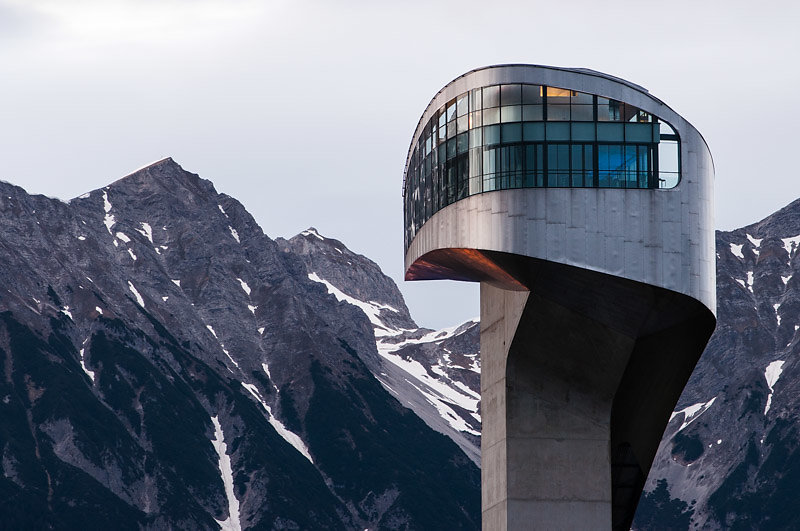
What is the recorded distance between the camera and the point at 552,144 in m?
87.4

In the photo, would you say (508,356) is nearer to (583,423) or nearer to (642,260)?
(583,423)

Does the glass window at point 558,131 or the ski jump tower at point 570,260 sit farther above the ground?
the glass window at point 558,131

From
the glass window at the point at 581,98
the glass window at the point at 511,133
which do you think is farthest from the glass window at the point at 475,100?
the glass window at the point at 581,98

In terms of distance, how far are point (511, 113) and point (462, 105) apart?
381cm

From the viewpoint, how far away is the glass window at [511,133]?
88.4 m

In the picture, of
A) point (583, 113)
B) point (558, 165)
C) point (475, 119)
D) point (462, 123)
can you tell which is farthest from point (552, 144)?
point (462, 123)

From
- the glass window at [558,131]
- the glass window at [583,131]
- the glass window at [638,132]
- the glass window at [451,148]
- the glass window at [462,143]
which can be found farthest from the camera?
the glass window at [451,148]

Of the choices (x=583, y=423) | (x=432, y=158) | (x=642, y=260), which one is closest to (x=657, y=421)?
(x=583, y=423)

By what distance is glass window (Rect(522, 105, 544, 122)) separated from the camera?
290ft

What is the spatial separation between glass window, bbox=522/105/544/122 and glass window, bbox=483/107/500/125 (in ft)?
5.28

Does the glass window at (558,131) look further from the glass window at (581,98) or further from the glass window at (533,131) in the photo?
the glass window at (581,98)

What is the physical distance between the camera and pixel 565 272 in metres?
83.7

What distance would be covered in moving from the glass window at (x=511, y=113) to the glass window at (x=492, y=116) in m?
0.26

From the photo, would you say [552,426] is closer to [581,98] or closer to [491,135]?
[491,135]
